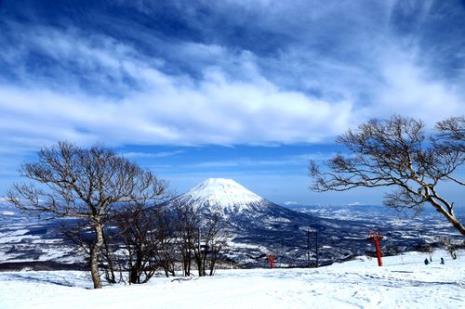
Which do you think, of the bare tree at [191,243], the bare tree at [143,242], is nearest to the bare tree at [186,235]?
the bare tree at [191,243]

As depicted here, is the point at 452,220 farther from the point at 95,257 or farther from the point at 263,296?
the point at 95,257

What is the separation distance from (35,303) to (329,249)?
13754cm

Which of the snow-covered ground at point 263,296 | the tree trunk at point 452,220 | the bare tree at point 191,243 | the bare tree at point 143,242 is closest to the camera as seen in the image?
the snow-covered ground at point 263,296

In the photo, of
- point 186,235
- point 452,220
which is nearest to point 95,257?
point 186,235

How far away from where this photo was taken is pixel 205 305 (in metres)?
11.3

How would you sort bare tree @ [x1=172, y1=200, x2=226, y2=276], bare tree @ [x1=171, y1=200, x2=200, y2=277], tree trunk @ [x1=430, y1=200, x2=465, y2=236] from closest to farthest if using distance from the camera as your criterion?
tree trunk @ [x1=430, y1=200, x2=465, y2=236], bare tree @ [x1=172, y1=200, x2=226, y2=276], bare tree @ [x1=171, y1=200, x2=200, y2=277]

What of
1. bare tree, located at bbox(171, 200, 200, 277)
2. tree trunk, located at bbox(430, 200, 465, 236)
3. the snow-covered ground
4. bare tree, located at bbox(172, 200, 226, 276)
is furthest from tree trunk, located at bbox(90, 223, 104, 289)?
tree trunk, located at bbox(430, 200, 465, 236)

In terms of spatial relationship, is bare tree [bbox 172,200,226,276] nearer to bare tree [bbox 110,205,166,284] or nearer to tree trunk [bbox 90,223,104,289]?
bare tree [bbox 110,205,166,284]

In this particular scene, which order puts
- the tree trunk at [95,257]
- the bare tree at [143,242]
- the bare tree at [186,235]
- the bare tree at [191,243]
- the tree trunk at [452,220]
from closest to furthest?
1. the tree trunk at [452,220]
2. the tree trunk at [95,257]
3. the bare tree at [143,242]
4. the bare tree at [191,243]
5. the bare tree at [186,235]

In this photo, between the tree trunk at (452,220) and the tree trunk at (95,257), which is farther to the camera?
the tree trunk at (95,257)

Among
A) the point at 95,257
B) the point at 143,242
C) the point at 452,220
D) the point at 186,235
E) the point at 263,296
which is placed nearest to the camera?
the point at 263,296

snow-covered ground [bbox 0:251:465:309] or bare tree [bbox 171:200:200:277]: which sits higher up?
bare tree [bbox 171:200:200:277]

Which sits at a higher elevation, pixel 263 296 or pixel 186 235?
pixel 186 235

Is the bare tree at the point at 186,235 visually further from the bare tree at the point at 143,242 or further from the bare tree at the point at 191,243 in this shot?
the bare tree at the point at 143,242
